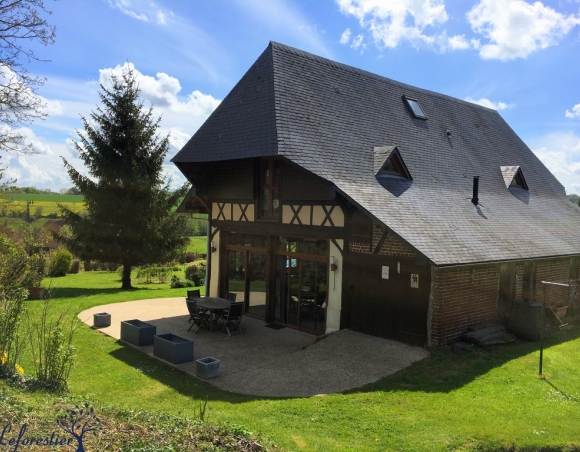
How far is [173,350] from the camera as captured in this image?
31.3 ft

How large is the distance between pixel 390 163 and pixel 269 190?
3.42m

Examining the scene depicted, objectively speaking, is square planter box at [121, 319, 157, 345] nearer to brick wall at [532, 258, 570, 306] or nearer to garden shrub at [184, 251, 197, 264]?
brick wall at [532, 258, 570, 306]

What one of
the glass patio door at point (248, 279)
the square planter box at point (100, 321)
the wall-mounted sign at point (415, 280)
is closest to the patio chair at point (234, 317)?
the glass patio door at point (248, 279)

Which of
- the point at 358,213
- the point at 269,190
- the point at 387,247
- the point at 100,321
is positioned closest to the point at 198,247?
the point at 100,321

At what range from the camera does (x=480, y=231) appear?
11.6m

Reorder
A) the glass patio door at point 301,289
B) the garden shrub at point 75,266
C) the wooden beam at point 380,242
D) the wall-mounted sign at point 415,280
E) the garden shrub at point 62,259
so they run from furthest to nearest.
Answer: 1. the garden shrub at point 75,266
2. the garden shrub at point 62,259
3. the glass patio door at point 301,289
4. the wooden beam at point 380,242
5. the wall-mounted sign at point 415,280

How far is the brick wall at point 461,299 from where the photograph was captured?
9.76 meters

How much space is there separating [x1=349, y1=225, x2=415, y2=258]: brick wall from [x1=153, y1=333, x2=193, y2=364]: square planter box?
4.41m

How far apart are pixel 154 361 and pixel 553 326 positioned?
10.2m

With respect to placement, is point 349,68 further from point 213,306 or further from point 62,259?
point 62,259

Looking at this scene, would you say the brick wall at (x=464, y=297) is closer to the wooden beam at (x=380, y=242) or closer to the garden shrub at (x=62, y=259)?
the wooden beam at (x=380, y=242)

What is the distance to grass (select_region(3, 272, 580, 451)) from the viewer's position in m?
5.79

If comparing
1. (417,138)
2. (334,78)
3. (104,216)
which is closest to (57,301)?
(104,216)

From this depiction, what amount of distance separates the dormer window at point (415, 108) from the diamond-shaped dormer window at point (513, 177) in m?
3.62
